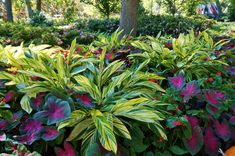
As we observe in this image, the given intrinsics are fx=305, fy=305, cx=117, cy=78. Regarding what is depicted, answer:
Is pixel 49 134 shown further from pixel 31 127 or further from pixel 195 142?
pixel 195 142

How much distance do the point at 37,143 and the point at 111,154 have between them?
1.20 feet

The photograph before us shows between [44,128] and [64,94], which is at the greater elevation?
[64,94]

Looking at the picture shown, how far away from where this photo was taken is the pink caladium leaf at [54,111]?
56.0 inches

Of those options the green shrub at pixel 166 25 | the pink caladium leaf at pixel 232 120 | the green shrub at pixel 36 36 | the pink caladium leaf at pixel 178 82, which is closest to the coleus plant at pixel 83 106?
the pink caladium leaf at pixel 178 82

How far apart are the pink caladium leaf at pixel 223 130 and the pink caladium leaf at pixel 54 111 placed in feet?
2.76

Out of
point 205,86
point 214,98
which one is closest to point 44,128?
point 214,98

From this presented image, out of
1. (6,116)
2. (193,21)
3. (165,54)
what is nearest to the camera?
(6,116)

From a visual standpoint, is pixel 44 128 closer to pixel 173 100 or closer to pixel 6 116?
pixel 6 116

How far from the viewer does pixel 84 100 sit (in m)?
1.59

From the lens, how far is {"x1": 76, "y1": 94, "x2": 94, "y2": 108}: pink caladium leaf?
1.57 metres

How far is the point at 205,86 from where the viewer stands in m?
2.01

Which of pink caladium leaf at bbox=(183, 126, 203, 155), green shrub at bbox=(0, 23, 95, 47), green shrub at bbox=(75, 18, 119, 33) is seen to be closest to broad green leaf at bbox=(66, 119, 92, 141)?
pink caladium leaf at bbox=(183, 126, 203, 155)

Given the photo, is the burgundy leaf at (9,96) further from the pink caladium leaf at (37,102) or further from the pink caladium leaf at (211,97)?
the pink caladium leaf at (211,97)

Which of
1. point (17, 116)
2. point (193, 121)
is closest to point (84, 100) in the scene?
point (17, 116)
